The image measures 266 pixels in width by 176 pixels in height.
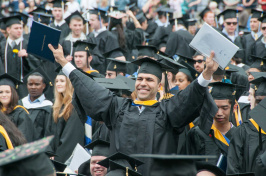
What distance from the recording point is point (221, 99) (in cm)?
684

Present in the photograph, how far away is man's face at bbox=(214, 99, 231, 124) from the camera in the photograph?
662cm

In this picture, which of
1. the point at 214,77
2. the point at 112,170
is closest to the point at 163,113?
the point at 112,170

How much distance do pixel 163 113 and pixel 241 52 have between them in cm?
656

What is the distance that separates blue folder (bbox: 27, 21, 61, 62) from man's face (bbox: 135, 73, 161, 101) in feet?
4.86

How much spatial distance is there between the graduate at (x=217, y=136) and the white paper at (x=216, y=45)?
96 cm

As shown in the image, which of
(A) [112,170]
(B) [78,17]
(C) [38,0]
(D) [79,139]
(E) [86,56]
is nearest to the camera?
(A) [112,170]

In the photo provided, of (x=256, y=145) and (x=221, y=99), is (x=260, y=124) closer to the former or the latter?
(x=256, y=145)

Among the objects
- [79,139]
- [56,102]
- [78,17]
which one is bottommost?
[79,139]

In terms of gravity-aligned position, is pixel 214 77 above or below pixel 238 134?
above

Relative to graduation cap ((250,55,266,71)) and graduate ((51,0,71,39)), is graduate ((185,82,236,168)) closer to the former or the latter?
graduation cap ((250,55,266,71))

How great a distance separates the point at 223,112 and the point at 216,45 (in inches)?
57.1

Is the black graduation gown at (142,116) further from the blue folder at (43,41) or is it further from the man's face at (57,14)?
the man's face at (57,14)

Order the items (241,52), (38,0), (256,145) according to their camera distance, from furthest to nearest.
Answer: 1. (38,0)
2. (241,52)
3. (256,145)

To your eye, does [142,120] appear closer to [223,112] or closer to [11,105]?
[223,112]
